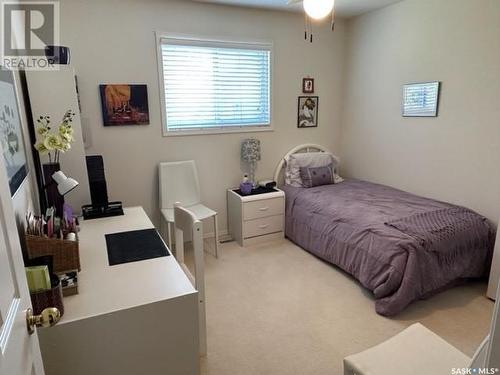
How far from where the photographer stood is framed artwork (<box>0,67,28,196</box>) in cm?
139

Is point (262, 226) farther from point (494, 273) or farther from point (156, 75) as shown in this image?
point (494, 273)

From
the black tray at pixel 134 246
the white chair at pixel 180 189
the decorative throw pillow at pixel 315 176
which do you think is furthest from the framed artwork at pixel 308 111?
the black tray at pixel 134 246

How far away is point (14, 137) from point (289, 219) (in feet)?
8.69

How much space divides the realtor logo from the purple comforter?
8.39ft

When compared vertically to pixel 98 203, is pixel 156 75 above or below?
above

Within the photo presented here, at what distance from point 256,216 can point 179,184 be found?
907mm

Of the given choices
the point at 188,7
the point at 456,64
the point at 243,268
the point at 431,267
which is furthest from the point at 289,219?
the point at 188,7

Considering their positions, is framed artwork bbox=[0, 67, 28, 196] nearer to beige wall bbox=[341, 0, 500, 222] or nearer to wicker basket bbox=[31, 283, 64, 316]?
wicker basket bbox=[31, 283, 64, 316]

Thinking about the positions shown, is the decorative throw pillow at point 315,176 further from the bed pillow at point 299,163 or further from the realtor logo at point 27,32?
the realtor logo at point 27,32

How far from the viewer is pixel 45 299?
1.13 meters

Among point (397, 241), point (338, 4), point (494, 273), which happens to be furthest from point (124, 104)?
A: point (494, 273)

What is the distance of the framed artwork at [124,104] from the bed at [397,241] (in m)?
1.94

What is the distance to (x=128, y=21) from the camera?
2.91 meters

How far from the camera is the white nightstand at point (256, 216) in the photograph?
11.2ft
